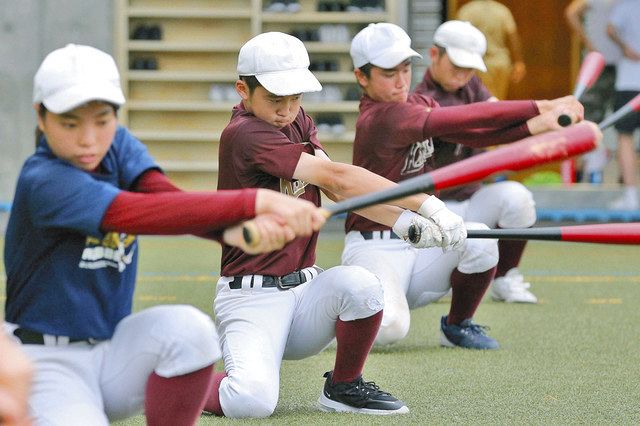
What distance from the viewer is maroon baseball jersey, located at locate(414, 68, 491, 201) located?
700cm

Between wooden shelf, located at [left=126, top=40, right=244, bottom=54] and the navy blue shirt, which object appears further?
wooden shelf, located at [left=126, top=40, right=244, bottom=54]

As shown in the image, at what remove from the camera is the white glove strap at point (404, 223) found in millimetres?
5520

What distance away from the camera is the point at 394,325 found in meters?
6.30

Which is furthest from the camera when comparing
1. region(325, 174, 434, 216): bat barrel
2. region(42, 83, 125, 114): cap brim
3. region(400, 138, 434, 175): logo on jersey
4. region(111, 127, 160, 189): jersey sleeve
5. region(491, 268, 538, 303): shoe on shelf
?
region(491, 268, 538, 303): shoe on shelf

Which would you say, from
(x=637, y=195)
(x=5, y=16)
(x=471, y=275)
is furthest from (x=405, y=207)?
(x=5, y=16)

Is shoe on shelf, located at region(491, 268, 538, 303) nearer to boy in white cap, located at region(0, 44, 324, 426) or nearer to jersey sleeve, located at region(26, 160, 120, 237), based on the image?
boy in white cap, located at region(0, 44, 324, 426)

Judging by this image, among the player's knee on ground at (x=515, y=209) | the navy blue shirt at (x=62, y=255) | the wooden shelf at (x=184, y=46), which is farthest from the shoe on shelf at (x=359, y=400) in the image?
the wooden shelf at (x=184, y=46)

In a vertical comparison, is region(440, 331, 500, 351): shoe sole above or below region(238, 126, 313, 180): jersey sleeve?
below

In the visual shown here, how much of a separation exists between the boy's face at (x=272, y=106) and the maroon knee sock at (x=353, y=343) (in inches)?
33.3

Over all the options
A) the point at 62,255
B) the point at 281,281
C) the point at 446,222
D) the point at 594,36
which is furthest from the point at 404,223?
the point at 594,36

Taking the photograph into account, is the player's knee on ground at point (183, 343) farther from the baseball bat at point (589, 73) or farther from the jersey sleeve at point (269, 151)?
the baseball bat at point (589, 73)

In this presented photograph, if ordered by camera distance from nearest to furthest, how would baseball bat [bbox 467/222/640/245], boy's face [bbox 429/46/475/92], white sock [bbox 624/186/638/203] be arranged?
baseball bat [bbox 467/222/640/245] < boy's face [bbox 429/46/475/92] < white sock [bbox 624/186/638/203]

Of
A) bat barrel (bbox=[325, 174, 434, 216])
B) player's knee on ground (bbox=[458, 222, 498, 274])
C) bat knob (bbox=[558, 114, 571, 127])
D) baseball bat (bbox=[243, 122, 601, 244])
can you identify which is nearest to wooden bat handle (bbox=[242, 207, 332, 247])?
bat barrel (bbox=[325, 174, 434, 216])

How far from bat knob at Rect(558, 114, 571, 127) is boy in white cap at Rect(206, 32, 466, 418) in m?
0.73
